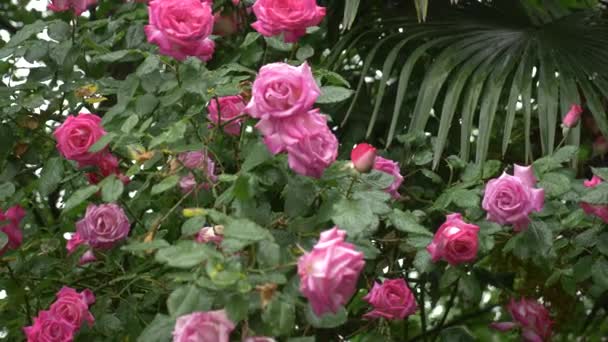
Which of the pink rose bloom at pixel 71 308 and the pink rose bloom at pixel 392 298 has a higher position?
the pink rose bloom at pixel 392 298

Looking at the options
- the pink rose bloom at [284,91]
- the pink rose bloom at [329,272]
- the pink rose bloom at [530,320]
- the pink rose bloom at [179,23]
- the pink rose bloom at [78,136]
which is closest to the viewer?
the pink rose bloom at [329,272]

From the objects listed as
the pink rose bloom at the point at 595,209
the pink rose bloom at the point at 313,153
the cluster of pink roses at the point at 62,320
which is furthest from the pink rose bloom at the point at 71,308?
the pink rose bloom at the point at 595,209

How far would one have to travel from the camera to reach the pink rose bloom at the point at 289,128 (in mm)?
1553

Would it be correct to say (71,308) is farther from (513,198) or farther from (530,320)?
(530,320)

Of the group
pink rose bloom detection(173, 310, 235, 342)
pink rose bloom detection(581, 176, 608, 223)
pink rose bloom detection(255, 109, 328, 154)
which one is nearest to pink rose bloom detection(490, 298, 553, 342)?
pink rose bloom detection(581, 176, 608, 223)

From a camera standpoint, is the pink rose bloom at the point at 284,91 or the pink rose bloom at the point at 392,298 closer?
the pink rose bloom at the point at 284,91

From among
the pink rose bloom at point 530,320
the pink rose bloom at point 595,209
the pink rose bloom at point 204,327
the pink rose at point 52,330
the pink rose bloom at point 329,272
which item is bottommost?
the pink rose bloom at point 530,320

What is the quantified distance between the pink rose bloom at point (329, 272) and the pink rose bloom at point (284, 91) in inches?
8.8

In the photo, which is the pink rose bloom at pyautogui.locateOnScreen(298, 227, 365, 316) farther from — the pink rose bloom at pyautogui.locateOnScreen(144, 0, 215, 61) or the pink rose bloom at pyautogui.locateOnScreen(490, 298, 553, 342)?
the pink rose bloom at pyautogui.locateOnScreen(490, 298, 553, 342)

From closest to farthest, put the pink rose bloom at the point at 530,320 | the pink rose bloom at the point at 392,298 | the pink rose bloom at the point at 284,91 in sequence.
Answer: the pink rose bloom at the point at 284,91
the pink rose bloom at the point at 392,298
the pink rose bloom at the point at 530,320

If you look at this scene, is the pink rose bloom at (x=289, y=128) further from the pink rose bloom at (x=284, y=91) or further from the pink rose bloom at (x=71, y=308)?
the pink rose bloom at (x=71, y=308)

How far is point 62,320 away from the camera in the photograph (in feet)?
5.98

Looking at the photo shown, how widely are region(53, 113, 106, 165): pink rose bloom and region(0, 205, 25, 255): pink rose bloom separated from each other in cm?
26

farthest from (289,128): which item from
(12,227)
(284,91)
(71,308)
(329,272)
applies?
(12,227)
